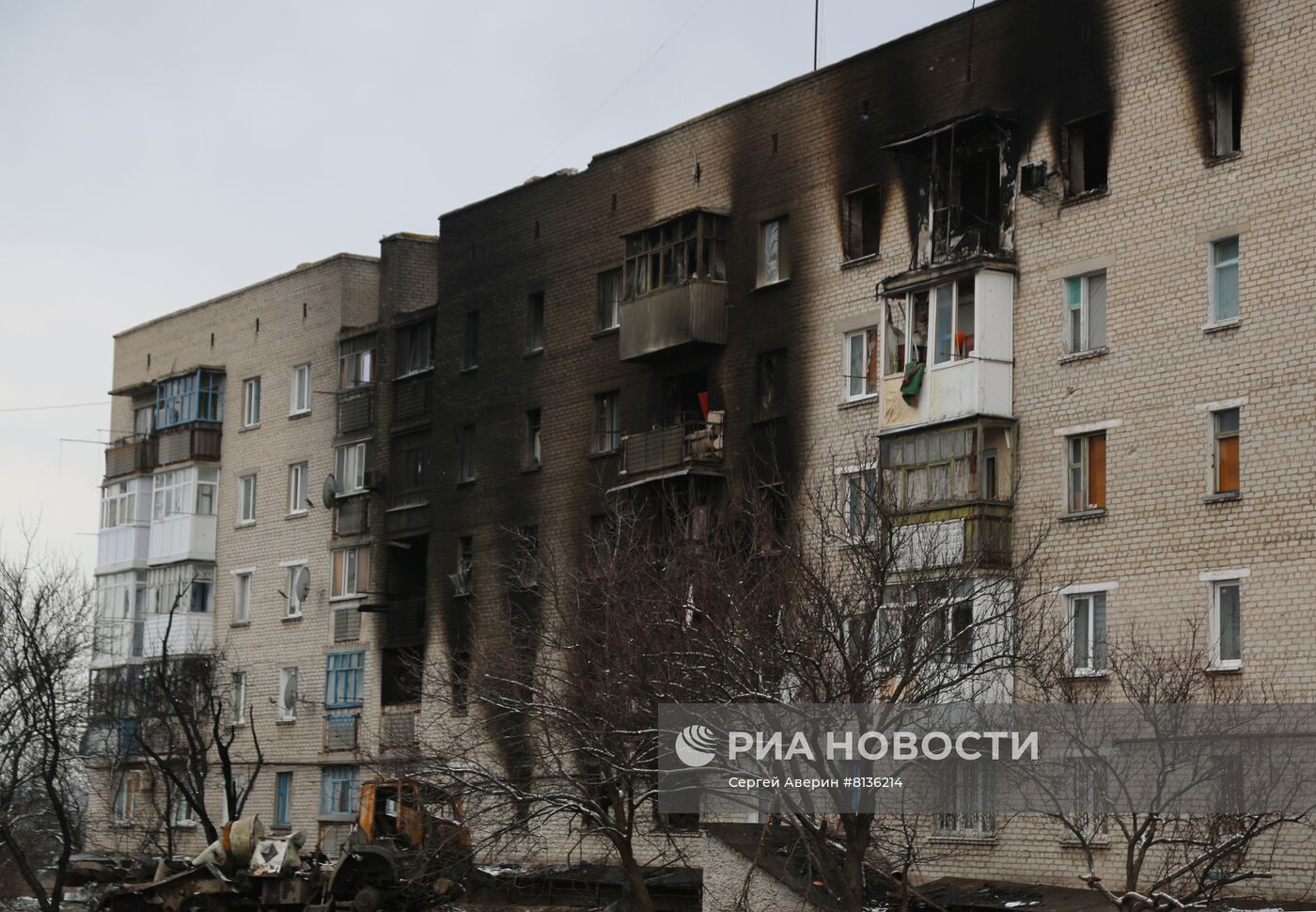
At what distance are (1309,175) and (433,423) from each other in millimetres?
25175

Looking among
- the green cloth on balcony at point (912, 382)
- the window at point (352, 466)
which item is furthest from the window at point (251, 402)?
the green cloth on balcony at point (912, 382)

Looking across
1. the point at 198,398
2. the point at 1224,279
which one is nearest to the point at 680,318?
the point at 1224,279

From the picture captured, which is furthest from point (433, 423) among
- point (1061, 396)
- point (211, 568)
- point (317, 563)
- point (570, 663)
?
point (1061, 396)

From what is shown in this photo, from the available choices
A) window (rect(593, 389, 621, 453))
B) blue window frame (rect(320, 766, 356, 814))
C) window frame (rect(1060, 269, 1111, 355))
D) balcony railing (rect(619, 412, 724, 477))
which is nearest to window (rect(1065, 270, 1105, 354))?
window frame (rect(1060, 269, 1111, 355))

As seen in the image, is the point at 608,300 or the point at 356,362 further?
the point at 356,362

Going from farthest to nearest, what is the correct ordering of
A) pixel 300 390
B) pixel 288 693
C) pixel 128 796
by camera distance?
pixel 128 796, pixel 300 390, pixel 288 693

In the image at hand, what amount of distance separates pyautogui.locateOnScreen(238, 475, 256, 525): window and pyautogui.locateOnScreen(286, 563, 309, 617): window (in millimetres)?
2945

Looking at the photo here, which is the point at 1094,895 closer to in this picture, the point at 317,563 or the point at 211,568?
the point at 317,563

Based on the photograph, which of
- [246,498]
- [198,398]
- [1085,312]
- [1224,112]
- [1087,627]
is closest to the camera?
[1224,112]

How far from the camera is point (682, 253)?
42656 millimetres

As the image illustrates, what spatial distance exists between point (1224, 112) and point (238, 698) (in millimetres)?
33756

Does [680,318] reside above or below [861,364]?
above

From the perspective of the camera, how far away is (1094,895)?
32094mm

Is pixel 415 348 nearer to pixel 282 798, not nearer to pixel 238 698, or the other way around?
pixel 238 698
